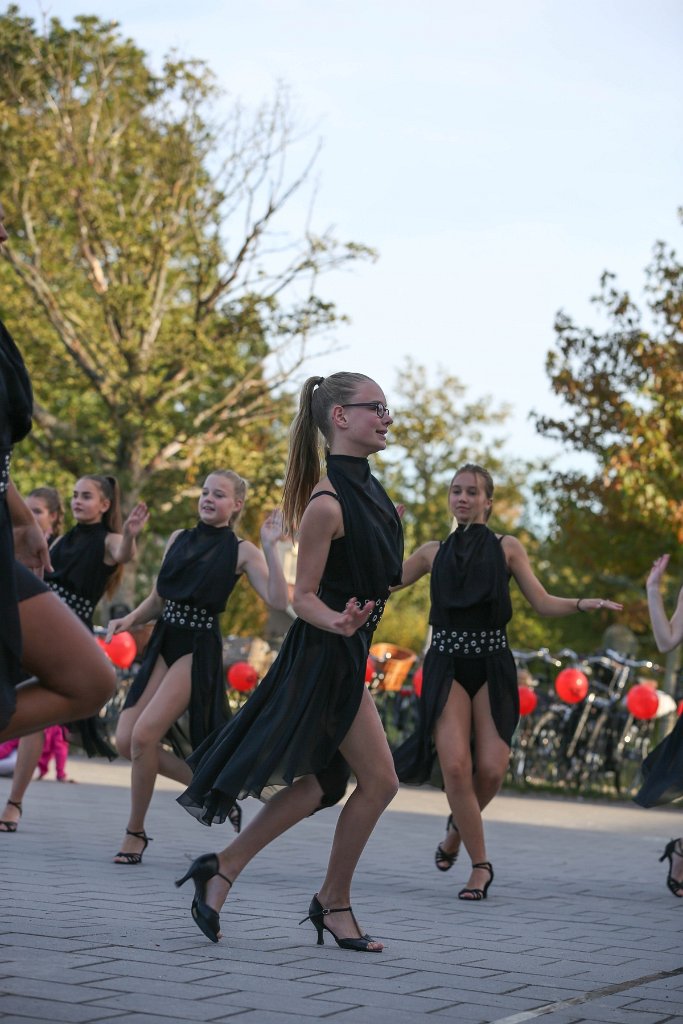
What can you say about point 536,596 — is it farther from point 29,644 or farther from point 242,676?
point 242,676

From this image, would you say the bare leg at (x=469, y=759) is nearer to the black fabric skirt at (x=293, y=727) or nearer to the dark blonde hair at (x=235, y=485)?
the dark blonde hair at (x=235, y=485)

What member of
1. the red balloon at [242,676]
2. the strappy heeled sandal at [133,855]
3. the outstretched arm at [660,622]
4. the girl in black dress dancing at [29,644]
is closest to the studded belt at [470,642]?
the outstretched arm at [660,622]

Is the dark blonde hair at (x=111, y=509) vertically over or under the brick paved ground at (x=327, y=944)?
over

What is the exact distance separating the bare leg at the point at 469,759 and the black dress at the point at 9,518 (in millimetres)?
3625

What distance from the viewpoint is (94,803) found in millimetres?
11391

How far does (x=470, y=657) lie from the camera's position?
7637 mm

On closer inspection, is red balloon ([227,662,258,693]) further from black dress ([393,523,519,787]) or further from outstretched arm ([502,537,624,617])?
outstretched arm ([502,537,624,617])

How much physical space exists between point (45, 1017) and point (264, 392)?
20804mm

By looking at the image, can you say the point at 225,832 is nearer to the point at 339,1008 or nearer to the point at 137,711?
the point at 137,711

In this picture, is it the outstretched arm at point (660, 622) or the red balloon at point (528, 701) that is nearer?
the outstretched arm at point (660, 622)

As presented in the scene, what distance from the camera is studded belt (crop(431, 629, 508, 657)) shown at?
7648 mm

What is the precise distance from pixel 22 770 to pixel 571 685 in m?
7.00

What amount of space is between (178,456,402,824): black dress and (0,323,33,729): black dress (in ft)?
4.60

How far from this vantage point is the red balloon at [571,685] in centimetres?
1484
